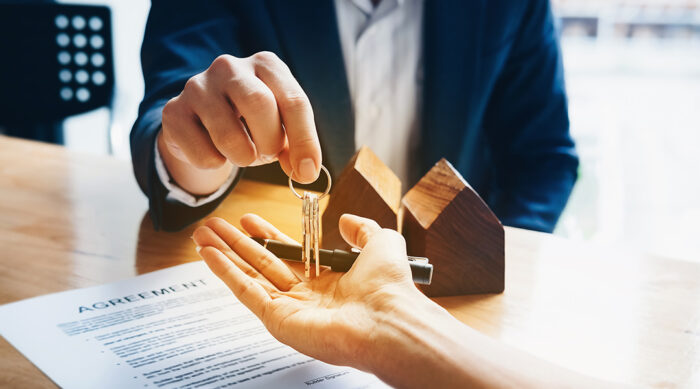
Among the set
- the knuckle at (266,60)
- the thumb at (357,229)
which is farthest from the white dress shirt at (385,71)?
the thumb at (357,229)

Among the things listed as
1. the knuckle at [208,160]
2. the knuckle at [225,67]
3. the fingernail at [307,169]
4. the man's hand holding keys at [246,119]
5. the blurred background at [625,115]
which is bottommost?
the blurred background at [625,115]

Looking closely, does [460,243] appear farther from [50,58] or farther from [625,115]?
[625,115]

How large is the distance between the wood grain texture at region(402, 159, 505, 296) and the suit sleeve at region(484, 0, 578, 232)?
654mm

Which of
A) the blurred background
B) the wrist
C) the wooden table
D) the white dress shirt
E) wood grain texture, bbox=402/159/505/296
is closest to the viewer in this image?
the wrist

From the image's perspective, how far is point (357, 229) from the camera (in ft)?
2.45

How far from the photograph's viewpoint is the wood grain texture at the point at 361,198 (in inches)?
33.2

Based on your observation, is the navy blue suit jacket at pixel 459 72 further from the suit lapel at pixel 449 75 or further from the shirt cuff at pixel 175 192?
the shirt cuff at pixel 175 192

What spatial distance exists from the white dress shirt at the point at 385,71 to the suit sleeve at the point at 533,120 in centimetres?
24

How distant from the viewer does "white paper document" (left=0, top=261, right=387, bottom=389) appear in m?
0.61

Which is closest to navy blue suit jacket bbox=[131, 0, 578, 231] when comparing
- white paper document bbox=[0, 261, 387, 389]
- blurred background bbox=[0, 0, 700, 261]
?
white paper document bbox=[0, 261, 387, 389]

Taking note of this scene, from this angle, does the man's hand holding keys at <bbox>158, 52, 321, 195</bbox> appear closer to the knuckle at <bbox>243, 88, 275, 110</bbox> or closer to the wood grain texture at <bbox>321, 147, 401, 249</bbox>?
the knuckle at <bbox>243, 88, 275, 110</bbox>

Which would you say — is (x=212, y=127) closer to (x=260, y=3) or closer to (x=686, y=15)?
(x=260, y=3)

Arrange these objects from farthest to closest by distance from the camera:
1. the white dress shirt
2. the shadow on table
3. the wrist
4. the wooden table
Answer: the white dress shirt → the shadow on table → the wooden table → the wrist

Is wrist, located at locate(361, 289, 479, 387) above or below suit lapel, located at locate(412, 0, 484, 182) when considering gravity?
below
